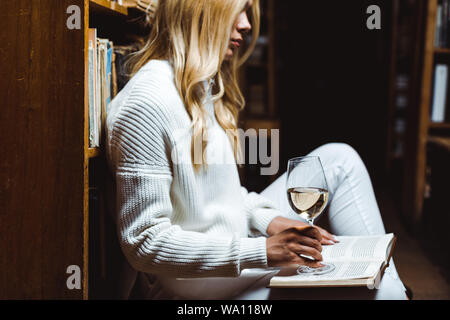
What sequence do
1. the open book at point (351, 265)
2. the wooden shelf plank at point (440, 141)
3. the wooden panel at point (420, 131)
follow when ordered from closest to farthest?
the open book at point (351, 265)
the wooden shelf plank at point (440, 141)
the wooden panel at point (420, 131)

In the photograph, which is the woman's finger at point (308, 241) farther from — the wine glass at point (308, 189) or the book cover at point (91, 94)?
the book cover at point (91, 94)

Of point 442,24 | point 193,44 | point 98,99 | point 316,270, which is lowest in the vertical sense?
point 316,270

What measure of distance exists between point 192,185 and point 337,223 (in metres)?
0.47

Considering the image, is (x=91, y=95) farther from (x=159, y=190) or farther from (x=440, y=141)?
(x=440, y=141)

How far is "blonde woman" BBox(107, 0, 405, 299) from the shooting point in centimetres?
97

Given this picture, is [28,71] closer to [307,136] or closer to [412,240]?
[412,240]

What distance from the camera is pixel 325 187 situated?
3.26ft

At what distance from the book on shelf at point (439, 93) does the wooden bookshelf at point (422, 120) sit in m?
0.02

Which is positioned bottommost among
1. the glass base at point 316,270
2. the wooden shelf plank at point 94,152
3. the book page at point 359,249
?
the glass base at point 316,270

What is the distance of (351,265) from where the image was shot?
99 centimetres

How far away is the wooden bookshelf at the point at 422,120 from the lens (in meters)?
2.41

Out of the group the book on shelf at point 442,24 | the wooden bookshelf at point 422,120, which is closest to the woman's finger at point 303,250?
the wooden bookshelf at point 422,120

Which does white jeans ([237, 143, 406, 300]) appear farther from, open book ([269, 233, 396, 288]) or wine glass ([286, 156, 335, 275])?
wine glass ([286, 156, 335, 275])

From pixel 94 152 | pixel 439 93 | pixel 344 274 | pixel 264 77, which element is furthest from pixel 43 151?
pixel 264 77
